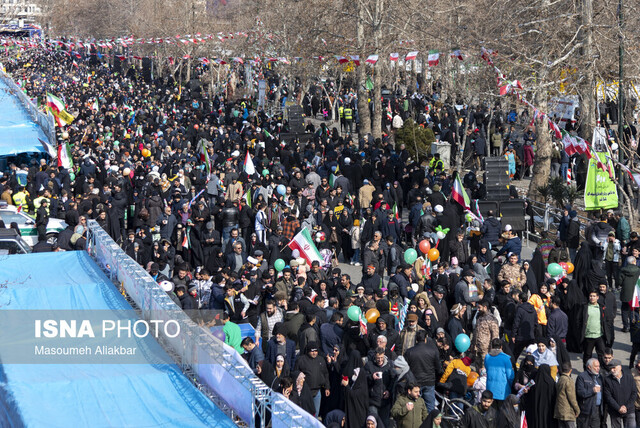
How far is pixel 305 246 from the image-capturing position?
15.8 metres

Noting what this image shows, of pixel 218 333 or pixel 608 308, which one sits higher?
pixel 218 333

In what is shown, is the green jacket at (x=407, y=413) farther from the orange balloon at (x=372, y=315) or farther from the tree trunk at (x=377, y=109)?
the tree trunk at (x=377, y=109)

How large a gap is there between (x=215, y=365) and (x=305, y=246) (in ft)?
20.9

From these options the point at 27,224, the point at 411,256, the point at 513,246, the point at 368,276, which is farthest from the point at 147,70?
the point at 368,276

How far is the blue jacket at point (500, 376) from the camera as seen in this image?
11.0 m

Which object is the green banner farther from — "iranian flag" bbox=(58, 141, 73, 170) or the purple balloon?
"iranian flag" bbox=(58, 141, 73, 170)

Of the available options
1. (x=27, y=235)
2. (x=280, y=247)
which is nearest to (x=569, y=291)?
(x=280, y=247)

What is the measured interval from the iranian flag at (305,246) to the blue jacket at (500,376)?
5181 millimetres

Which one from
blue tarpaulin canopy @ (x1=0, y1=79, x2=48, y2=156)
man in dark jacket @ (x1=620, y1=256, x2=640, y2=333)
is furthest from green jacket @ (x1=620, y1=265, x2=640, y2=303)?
blue tarpaulin canopy @ (x1=0, y1=79, x2=48, y2=156)

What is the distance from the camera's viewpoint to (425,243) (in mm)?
16688

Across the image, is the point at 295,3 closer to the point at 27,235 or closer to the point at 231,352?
the point at 27,235

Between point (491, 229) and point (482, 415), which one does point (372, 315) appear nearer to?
point (482, 415)

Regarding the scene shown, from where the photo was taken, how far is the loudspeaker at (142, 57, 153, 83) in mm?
64750

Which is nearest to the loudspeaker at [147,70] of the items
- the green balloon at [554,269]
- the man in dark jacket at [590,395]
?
the green balloon at [554,269]
